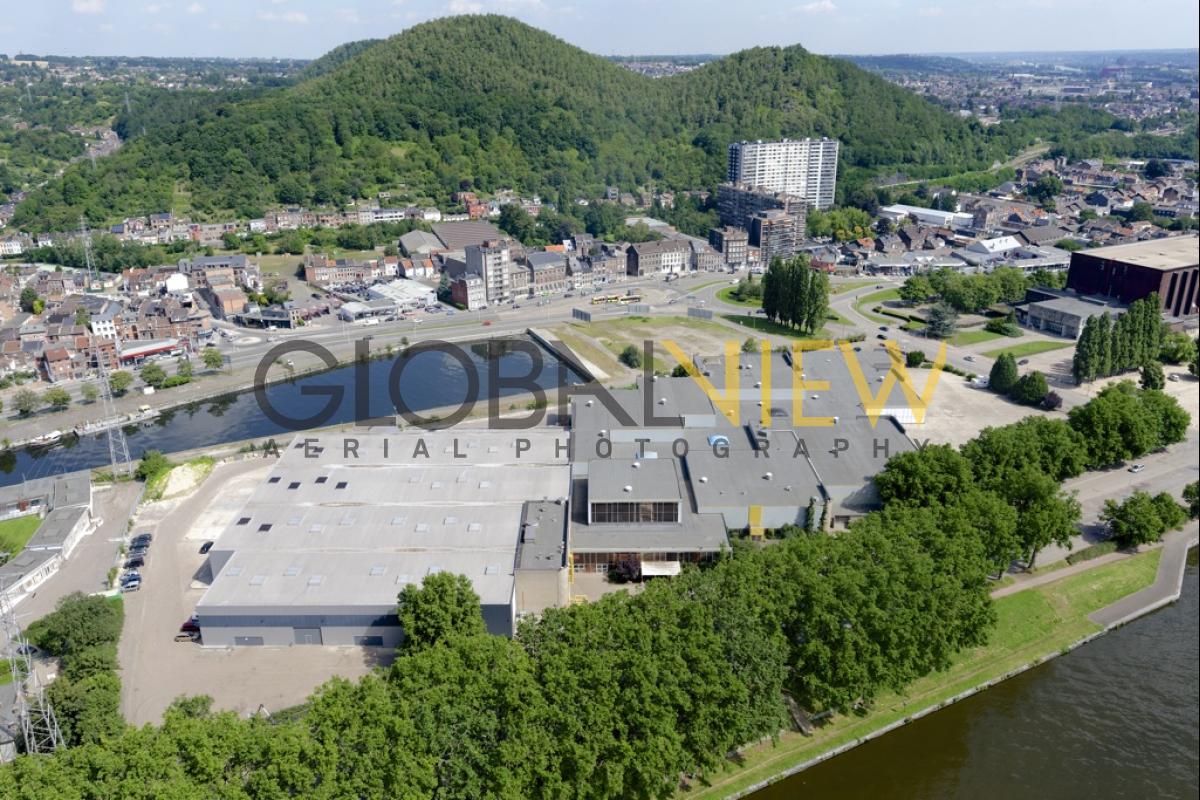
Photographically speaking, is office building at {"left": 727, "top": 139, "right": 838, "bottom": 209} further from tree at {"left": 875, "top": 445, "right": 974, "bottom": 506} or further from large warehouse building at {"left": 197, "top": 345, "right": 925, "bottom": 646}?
tree at {"left": 875, "top": 445, "right": 974, "bottom": 506}

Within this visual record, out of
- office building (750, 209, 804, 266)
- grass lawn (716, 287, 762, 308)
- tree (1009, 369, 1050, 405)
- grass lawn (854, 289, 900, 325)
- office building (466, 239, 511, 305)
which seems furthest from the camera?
office building (750, 209, 804, 266)

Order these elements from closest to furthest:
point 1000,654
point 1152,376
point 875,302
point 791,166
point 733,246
Result: 1. point 1000,654
2. point 1152,376
3. point 875,302
4. point 733,246
5. point 791,166

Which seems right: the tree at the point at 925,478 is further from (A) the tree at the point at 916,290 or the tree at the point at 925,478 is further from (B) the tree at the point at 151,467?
(A) the tree at the point at 916,290

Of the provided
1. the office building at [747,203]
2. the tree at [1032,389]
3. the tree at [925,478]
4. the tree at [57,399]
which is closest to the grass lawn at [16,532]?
the tree at [57,399]

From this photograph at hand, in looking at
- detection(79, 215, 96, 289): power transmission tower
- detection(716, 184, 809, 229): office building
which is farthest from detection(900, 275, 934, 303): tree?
detection(79, 215, 96, 289): power transmission tower

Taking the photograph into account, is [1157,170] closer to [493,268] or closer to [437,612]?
[493,268]

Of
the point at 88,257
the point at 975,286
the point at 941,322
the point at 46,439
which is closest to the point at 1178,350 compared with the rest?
the point at 941,322
